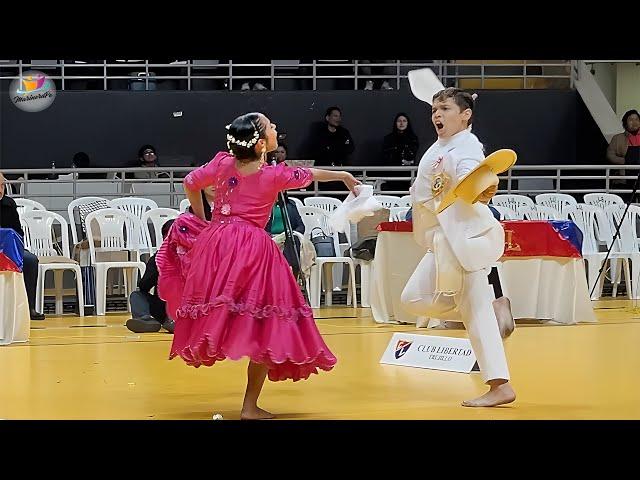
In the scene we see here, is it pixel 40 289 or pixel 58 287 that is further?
pixel 58 287

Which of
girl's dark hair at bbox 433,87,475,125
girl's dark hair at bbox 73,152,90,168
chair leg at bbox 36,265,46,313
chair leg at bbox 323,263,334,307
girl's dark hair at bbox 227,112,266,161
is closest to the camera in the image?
girl's dark hair at bbox 227,112,266,161

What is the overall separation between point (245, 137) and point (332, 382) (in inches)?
66.0

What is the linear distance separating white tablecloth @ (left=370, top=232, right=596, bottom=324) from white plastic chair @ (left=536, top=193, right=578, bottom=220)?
2.28m

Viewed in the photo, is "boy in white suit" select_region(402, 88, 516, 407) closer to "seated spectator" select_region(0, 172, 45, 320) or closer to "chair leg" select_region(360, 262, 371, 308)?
"chair leg" select_region(360, 262, 371, 308)

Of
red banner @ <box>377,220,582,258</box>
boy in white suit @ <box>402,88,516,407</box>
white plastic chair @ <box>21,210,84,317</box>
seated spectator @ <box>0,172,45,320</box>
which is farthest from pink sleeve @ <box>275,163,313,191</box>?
white plastic chair @ <box>21,210,84,317</box>

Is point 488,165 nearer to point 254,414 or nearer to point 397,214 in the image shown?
point 254,414

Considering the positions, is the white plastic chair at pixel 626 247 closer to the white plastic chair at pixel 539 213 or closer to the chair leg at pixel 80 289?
the white plastic chair at pixel 539 213

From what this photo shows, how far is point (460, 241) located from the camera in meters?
4.95

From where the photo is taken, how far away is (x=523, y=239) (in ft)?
28.4

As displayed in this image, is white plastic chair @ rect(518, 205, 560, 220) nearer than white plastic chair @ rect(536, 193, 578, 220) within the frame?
Yes

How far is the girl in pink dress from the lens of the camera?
4.61 metres

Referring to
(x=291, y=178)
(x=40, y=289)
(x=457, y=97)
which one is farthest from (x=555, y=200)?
(x=291, y=178)
